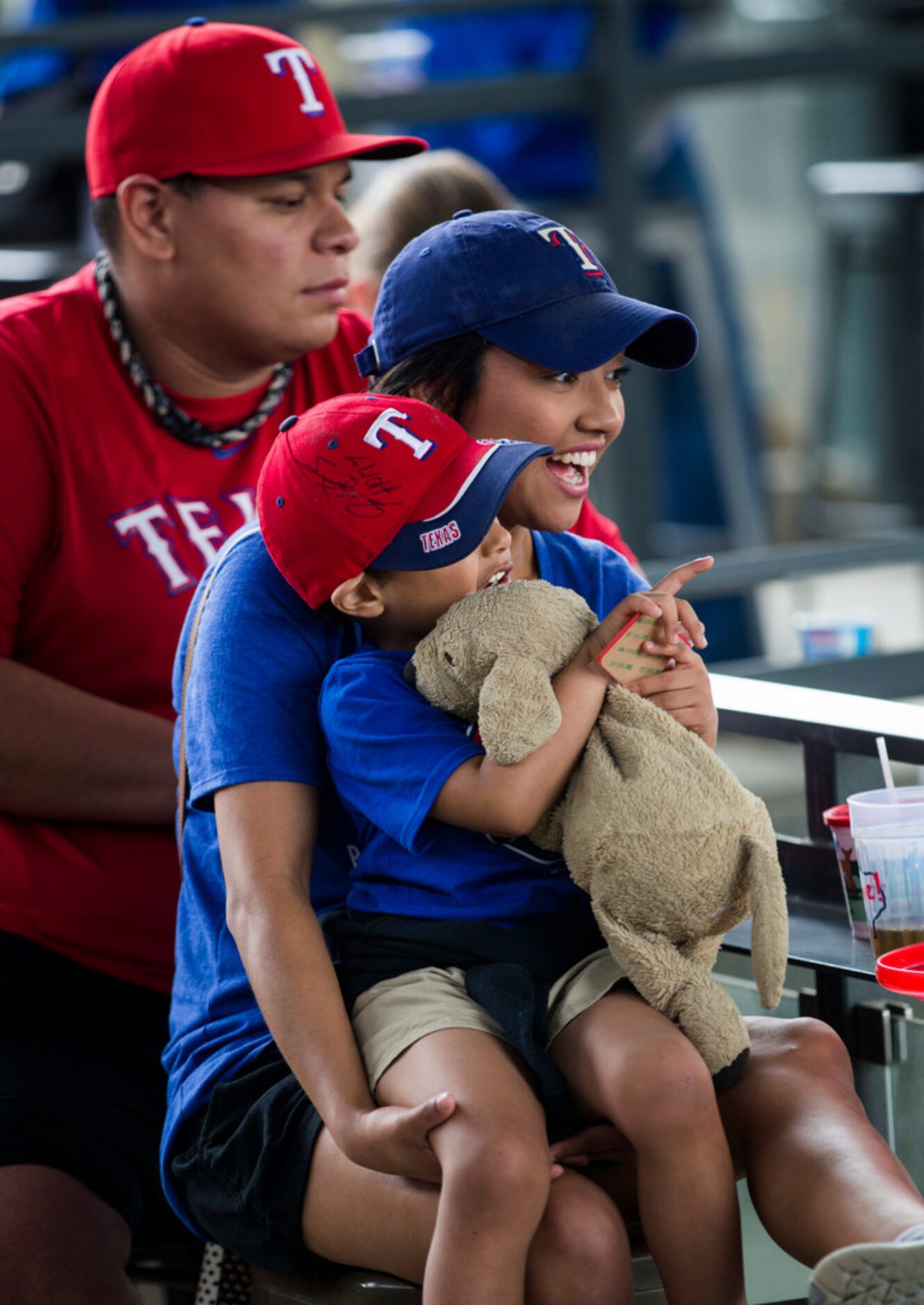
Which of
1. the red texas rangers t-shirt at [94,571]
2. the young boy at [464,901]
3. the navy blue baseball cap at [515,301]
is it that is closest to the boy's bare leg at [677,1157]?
the young boy at [464,901]

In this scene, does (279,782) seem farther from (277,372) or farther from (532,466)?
(277,372)

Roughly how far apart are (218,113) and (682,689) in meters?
1.07

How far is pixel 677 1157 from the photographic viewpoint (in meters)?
1.36

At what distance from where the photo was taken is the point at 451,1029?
1.41 metres

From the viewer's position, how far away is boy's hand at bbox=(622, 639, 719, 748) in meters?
1.48

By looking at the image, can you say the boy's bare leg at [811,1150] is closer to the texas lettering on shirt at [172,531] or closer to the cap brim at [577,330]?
the cap brim at [577,330]

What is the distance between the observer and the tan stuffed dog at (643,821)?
141cm

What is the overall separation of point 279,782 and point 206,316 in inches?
32.3

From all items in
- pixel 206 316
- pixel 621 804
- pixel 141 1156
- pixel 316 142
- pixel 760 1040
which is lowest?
pixel 141 1156

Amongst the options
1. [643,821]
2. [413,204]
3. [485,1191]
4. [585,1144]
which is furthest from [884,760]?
[413,204]

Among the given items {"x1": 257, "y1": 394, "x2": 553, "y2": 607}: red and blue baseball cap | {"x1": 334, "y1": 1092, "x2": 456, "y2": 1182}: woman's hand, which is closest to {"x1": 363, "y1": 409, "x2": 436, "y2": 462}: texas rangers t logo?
{"x1": 257, "y1": 394, "x2": 553, "y2": 607}: red and blue baseball cap

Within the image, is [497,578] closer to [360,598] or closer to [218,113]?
[360,598]

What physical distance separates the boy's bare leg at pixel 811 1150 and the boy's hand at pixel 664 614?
360 mm

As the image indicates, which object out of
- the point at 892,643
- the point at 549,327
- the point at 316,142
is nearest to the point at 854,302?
the point at 892,643
